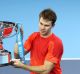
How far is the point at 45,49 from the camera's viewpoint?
70.9 inches

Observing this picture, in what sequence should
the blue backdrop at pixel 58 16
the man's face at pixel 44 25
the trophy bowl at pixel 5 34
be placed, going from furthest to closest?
the blue backdrop at pixel 58 16
the man's face at pixel 44 25
the trophy bowl at pixel 5 34

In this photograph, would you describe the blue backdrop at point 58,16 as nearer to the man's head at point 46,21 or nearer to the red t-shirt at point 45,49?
the red t-shirt at point 45,49

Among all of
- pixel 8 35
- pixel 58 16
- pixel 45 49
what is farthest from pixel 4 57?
pixel 58 16

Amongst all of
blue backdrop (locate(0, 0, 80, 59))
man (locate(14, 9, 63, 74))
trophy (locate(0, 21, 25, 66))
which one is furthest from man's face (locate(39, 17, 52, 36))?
blue backdrop (locate(0, 0, 80, 59))

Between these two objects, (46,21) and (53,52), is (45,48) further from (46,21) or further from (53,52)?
(46,21)

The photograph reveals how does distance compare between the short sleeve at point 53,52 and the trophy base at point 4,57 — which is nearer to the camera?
the trophy base at point 4,57

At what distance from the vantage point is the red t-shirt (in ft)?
5.78

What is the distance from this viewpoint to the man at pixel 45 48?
1706mm

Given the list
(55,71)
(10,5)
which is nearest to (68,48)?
(10,5)

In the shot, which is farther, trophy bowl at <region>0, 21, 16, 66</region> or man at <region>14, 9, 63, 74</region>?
man at <region>14, 9, 63, 74</region>

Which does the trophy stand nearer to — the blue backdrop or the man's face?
the man's face

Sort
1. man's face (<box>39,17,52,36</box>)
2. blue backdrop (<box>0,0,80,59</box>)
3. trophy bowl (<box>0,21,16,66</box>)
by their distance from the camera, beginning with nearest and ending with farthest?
trophy bowl (<box>0,21,16,66</box>)
man's face (<box>39,17,52,36</box>)
blue backdrop (<box>0,0,80,59</box>)

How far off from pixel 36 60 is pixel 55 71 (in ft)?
0.44

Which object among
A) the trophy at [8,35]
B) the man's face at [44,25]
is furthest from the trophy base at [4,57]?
the man's face at [44,25]
